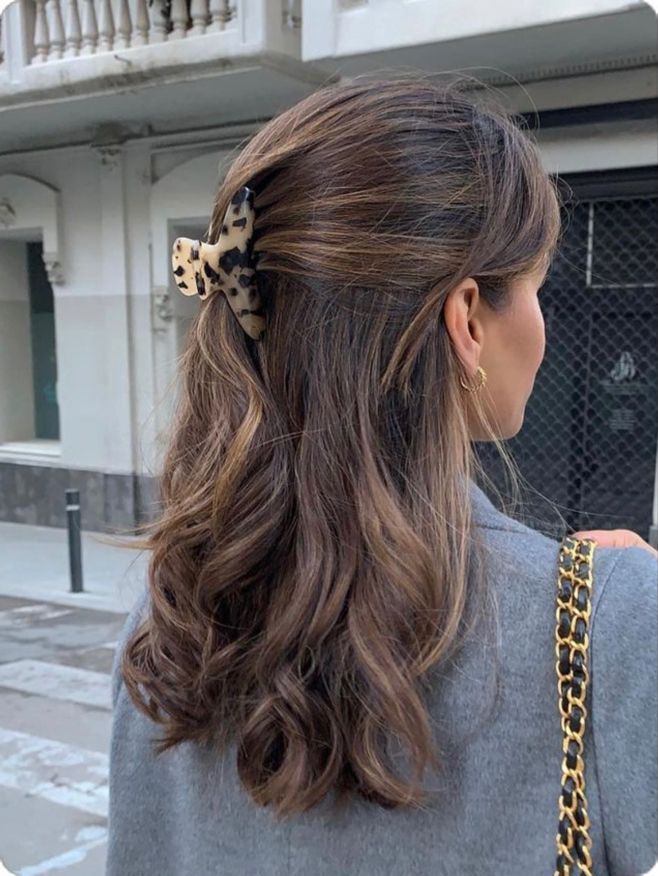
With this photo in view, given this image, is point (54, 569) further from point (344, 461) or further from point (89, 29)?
point (344, 461)

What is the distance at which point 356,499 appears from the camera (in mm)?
852

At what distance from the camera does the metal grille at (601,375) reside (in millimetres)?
5938

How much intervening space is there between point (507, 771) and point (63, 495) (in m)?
8.52

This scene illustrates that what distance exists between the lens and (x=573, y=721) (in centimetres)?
73

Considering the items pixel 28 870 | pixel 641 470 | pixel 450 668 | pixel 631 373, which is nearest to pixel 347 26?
pixel 631 373

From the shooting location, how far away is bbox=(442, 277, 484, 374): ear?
86 centimetres

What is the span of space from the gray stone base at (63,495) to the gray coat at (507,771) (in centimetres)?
688

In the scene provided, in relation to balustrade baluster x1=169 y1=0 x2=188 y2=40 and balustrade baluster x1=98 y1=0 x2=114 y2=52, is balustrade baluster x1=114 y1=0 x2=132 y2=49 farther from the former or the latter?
balustrade baluster x1=169 y1=0 x2=188 y2=40

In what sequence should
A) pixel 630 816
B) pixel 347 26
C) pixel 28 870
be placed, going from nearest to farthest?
1. pixel 630 816
2. pixel 28 870
3. pixel 347 26

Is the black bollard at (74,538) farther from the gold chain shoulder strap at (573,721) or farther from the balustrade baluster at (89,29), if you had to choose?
the gold chain shoulder strap at (573,721)

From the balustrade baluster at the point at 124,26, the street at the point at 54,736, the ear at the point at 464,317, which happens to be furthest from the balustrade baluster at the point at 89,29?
the ear at the point at 464,317

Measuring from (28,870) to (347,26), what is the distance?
5.17 m

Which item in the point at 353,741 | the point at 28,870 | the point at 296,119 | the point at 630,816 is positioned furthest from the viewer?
the point at 28,870

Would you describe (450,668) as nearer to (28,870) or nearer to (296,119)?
(296,119)
